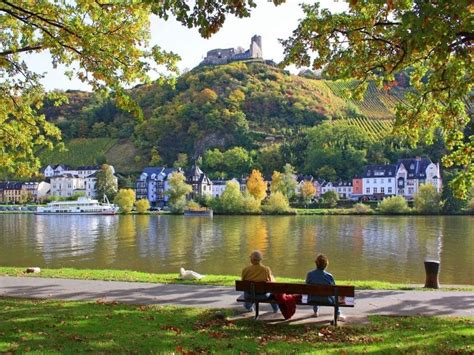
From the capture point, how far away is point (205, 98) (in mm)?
188625

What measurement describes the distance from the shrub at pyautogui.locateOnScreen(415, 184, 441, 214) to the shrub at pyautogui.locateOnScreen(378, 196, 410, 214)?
93.8 inches

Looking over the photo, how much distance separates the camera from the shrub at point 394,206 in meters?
91.8

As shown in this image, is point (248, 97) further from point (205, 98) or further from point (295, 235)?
point (295, 235)

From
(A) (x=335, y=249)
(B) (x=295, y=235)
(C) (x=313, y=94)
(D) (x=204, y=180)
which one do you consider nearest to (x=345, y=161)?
(D) (x=204, y=180)

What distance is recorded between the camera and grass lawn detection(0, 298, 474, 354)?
805 centimetres

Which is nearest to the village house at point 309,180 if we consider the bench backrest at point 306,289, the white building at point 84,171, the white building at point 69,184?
the white building at point 69,184

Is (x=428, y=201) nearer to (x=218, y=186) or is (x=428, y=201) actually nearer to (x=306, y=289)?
(x=218, y=186)

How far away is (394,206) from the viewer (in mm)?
92188

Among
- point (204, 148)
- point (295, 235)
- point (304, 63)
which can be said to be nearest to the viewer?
point (304, 63)

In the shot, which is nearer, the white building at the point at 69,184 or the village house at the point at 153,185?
the village house at the point at 153,185

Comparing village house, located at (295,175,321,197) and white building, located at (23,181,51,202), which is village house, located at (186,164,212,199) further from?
white building, located at (23,181,51,202)

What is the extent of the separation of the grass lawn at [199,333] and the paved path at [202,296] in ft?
3.24

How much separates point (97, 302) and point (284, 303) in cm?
443

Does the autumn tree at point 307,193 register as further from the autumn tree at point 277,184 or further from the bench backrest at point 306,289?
the bench backrest at point 306,289
